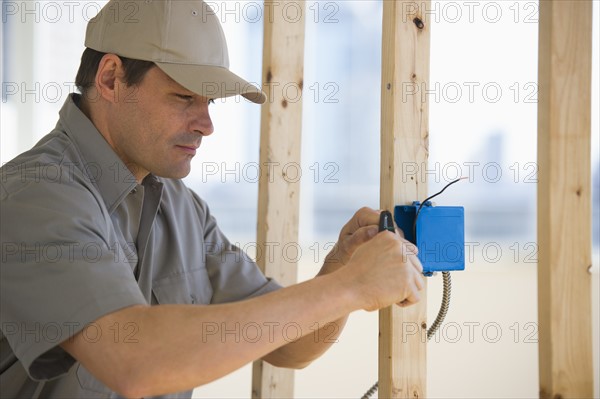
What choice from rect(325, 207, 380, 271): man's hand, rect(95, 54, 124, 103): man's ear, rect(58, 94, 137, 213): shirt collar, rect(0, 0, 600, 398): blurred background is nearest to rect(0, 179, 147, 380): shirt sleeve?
rect(58, 94, 137, 213): shirt collar

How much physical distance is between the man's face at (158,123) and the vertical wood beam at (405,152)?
0.34 meters

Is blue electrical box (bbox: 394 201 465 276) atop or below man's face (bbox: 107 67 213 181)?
below

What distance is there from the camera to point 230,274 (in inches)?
55.0

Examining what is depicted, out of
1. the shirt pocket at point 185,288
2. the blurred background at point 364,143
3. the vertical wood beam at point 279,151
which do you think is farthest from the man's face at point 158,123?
the blurred background at point 364,143

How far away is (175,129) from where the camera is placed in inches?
45.9

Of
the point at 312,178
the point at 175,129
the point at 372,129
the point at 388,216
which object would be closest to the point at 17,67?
the point at 312,178

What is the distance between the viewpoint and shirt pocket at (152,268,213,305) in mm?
1257

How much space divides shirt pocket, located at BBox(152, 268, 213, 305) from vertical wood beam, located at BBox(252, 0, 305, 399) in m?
0.19

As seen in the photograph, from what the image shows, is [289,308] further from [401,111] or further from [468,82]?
[468,82]

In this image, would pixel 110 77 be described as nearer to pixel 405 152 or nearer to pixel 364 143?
pixel 405 152

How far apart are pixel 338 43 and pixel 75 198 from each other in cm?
164

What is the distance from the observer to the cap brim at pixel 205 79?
111 cm

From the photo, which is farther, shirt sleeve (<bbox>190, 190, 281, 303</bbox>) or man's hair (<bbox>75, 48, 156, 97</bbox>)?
shirt sleeve (<bbox>190, 190, 281, 303</bbox>)

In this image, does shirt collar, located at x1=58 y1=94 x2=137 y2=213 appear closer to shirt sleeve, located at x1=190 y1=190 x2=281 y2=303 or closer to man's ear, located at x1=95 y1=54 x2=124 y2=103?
man's ear, located at x1=95 y1=54 x2=124 y2=103
